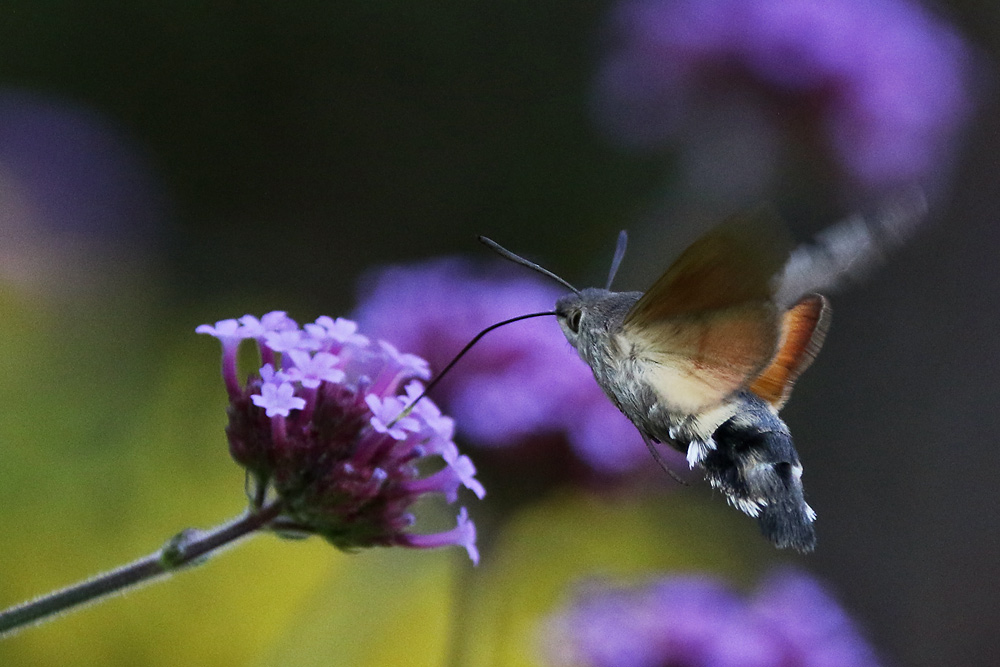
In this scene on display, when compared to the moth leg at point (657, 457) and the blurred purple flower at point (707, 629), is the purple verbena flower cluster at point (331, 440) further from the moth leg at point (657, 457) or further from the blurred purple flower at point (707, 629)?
the blurred purple flower at point (707, 629)

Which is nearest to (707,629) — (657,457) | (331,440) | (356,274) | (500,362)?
(657,457)

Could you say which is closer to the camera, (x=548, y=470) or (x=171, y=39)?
(x=548, y=470)

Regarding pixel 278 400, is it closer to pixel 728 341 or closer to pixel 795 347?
pixel 728 341

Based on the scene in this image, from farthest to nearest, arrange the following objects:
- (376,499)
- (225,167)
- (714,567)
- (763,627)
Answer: (225,167)
(714,567)
(763,627)
(376,499)

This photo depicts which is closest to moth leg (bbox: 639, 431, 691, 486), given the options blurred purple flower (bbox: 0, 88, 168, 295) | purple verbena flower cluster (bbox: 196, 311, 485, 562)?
purple verbena flower cluster (bbox: 196, 311, 485, 562)

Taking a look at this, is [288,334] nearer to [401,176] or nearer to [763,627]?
[763,627]

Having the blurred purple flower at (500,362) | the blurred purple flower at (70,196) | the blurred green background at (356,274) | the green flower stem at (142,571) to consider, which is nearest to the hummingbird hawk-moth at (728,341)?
the blurred purple flower at (500,362)

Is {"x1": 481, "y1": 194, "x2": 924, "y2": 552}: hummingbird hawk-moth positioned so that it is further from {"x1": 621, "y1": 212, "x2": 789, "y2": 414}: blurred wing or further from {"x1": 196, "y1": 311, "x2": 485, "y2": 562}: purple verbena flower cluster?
{"x1": 196, "y1": 311, "x2": 485, "y2": 562}: purple verbena flower cluster

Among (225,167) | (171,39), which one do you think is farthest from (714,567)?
(171,39)
